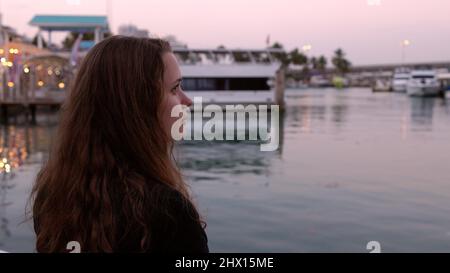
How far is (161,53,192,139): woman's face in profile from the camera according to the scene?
6.43 feet

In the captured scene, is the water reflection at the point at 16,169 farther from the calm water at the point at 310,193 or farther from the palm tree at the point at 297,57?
the palm tree at the point at 297,57

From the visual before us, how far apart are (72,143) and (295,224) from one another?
9612 millimetres

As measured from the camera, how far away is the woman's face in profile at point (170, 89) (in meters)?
1.96

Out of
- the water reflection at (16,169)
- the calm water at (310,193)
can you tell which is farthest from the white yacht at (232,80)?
the calm water at (310,193)

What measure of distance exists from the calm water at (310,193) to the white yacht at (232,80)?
67.7ft

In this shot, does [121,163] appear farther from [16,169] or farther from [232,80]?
[232,80]

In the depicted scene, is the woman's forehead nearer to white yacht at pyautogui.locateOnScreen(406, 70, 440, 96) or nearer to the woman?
the woman

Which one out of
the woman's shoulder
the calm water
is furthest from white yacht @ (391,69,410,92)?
the woman's shoulder

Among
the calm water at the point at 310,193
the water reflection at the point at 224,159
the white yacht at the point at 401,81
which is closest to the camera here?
the calm water at the point at 310,193

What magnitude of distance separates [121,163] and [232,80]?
47.0 meters

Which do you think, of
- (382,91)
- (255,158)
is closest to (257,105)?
(255,158)

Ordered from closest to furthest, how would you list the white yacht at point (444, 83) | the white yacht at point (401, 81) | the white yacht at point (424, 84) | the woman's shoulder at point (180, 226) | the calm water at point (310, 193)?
the woman's shoulder at point (180, 226) → the calm water at point (310, 193) → the white yacht at point (424, 84) → the white yacht at point (444, 83) → the white yacht at point (401, 81)

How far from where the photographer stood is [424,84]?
291ft

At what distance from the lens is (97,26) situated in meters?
57.3
